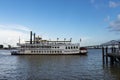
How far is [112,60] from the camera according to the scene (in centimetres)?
4634

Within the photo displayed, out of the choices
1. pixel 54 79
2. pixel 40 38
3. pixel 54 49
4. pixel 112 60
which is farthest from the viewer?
pixel 40 38

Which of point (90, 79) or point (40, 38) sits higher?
point (40, 38)

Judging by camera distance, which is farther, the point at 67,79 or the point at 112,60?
the point at 112,60

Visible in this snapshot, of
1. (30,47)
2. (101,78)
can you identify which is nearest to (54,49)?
(30,47)

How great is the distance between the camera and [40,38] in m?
122

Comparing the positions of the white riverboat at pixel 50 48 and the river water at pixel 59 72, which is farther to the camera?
the white riverboat at pixel 50 48

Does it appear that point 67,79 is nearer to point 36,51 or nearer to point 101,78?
point 101,78

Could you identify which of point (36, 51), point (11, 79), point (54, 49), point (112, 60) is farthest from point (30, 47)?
point (11, 79)

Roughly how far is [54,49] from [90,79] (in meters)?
76.5

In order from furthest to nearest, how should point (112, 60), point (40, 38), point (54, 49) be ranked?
point (40, 38) → point (54, 49) → point (112, 60)

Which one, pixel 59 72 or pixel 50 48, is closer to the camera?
pixel 59 72

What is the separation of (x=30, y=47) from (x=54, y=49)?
11.3 m

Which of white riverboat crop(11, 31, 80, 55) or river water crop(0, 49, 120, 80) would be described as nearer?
river water crop(0, 49, 120, 80)

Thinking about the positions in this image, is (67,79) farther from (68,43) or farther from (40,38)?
(40,38)
